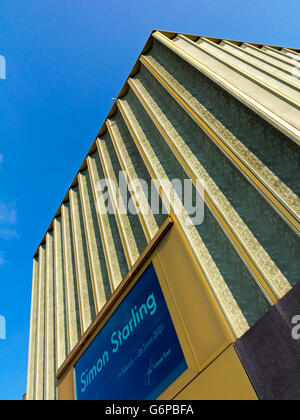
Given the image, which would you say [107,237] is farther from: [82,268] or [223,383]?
[223,383]

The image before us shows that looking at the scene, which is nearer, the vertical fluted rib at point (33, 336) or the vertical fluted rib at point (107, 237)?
the vertical fluted rib at point (107, 237)

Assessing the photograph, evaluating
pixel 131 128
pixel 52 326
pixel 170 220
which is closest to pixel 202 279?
pixel 170 220

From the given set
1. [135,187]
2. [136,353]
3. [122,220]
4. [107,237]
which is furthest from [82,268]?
[136,353]

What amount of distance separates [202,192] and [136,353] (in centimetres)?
322

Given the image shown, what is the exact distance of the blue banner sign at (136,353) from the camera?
4798 millimetres

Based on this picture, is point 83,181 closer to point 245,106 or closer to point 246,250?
point 245,106

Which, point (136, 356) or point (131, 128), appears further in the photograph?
point (131, 128)

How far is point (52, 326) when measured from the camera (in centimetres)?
1025

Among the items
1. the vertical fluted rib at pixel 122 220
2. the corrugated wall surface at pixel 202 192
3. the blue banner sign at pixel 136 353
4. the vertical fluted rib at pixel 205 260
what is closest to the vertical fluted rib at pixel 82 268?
the corrugated wall surface at pixel 202 192

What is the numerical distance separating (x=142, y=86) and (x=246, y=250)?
24.8 feet

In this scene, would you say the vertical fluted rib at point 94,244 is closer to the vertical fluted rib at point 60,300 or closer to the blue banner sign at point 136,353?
the blue banner sign at point 136,353

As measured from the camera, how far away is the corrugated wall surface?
4.40 meters

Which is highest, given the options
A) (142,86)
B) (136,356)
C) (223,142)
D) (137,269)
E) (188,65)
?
(142,86)

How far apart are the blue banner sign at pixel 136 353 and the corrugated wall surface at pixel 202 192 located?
1112 millimetres
